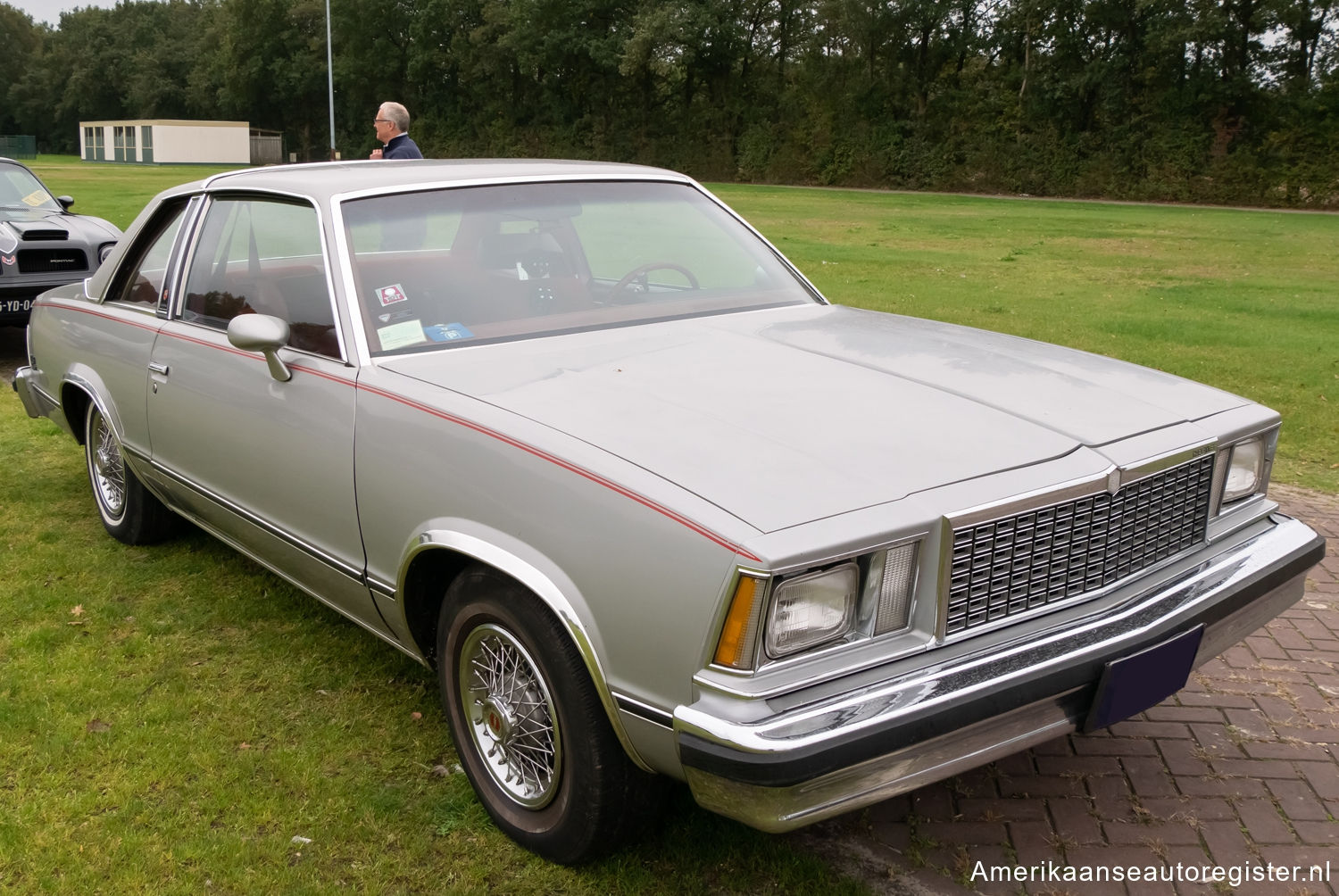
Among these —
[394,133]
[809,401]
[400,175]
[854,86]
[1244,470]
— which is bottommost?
[1244,470]

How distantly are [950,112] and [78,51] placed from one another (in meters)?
78.8

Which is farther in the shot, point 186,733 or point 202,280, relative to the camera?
point 202,280

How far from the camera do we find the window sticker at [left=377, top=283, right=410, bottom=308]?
125 inches

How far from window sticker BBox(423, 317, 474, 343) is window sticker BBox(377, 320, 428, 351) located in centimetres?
2

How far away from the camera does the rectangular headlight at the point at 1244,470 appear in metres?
3.00

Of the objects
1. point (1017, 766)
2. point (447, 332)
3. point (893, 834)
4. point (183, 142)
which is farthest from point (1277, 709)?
point (183, 142)

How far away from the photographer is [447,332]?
125 inches

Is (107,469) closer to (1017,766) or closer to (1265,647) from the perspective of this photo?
(1017,766)

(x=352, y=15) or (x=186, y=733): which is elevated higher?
(x=352, y=15)

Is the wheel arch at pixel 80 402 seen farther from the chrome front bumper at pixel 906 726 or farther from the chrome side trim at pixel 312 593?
the chrome front bumper at pixel 906 726

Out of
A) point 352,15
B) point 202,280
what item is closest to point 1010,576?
point 202,280

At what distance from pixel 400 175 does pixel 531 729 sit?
1.89 m

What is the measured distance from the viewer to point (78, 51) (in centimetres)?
8950

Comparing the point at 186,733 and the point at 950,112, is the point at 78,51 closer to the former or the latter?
the point at 950,112
